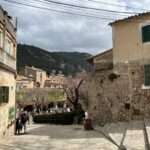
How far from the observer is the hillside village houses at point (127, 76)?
2258cm

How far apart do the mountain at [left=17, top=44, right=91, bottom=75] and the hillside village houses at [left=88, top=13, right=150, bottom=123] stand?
7234 centimetres

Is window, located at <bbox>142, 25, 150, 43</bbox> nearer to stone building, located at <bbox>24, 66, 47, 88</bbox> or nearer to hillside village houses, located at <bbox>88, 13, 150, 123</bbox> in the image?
hillside village houses, located at <bbox>88, 13, 150, 123</bbox>

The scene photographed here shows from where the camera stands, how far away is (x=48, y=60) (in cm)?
10731

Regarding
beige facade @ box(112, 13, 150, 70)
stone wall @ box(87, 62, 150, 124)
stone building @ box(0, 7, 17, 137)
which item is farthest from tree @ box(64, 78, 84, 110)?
stone building @ box(0, 7, 17, 137)

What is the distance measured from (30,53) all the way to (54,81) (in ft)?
56.4

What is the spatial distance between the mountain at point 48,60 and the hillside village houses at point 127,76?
7234 cm

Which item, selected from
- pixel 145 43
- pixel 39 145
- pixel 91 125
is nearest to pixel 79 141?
pixel 39 145

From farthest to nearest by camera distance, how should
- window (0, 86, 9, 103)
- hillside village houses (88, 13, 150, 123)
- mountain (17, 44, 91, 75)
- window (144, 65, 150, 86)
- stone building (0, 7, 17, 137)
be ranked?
mountain (17, 44, 91, 75) < hillside village houses (88, 13, 150, 123) < window (144, 65, 150, 86) < stone building (0, 7, 17, 137) < window (0, 86, 9, 103)

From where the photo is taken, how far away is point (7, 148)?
654 inches

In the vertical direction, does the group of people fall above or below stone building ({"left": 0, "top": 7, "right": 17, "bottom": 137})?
below

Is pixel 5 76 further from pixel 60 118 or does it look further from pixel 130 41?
pixel 60 118

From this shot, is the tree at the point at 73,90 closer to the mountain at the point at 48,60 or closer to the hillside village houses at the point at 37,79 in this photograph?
the hillside village houses at the point at 37,79

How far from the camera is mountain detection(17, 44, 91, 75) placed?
101 meters

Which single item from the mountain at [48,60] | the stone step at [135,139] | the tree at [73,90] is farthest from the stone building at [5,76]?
the mountain at [48,60]
